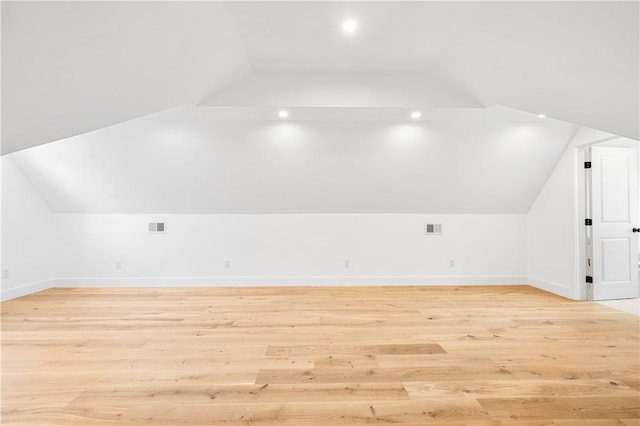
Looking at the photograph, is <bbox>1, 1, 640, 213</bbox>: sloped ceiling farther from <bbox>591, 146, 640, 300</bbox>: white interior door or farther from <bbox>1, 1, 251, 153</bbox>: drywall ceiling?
<bbox>591, 146, 640, 300</bbox>: white interior door

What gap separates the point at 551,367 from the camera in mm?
2361

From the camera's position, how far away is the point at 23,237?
174 inches

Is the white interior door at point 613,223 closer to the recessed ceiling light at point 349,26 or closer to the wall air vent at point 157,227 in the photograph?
the recessed ceiling light at point 349,26

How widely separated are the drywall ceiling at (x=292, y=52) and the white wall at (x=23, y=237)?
2.51 meters

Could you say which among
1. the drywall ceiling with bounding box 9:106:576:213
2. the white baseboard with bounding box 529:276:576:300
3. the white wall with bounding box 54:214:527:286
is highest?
the drywall ceiling with bounding box 9:106:576:213

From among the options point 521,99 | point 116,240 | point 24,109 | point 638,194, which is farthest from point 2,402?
point 638,194

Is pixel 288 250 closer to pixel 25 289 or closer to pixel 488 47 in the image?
pixel 488 47

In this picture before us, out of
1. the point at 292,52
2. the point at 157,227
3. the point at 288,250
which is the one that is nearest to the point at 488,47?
the point at 292,52

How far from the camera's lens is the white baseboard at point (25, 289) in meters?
4.16

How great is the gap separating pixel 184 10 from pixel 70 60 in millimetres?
806

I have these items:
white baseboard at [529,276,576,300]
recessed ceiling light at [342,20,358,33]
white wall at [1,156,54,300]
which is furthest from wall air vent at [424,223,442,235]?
white wall at [1,156,54,300]

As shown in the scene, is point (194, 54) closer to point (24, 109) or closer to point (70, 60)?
point (70, 60)

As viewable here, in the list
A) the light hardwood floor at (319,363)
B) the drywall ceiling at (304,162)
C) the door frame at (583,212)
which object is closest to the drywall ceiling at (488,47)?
the drywall ceiling at (304,162)

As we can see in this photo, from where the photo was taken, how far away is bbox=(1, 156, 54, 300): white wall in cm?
420
